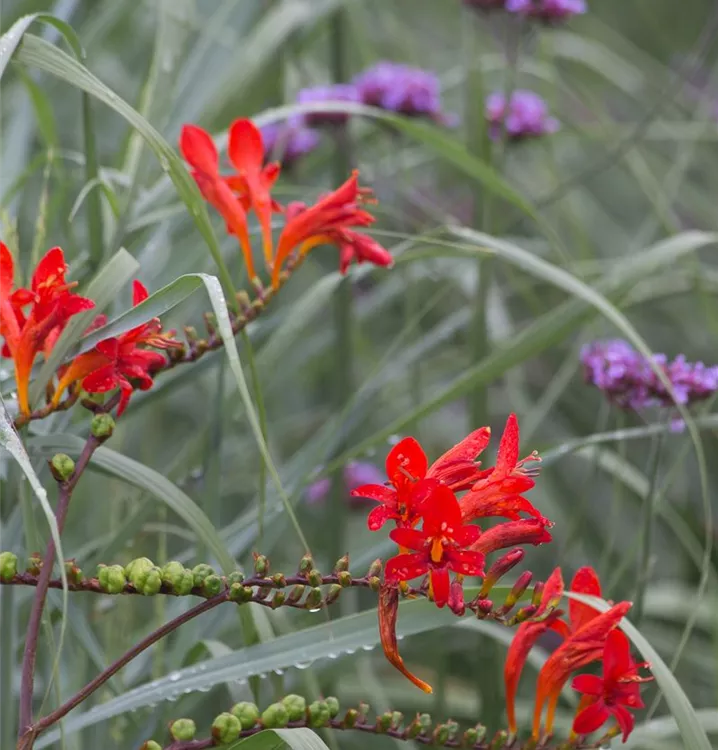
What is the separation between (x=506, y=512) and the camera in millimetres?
649

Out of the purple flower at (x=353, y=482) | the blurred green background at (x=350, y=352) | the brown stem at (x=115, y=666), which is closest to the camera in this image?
the brown stem at (x=115, y=666)

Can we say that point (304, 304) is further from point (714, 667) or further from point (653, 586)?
point (653, 586)

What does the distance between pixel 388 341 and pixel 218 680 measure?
4.95ft

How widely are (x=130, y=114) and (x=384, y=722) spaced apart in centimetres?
39

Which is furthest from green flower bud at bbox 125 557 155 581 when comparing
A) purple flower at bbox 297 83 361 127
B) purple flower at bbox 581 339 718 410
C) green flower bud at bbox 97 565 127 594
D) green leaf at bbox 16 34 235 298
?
purple flower at bbox 297 83 361 127

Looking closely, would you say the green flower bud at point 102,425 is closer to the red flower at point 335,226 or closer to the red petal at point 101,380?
the red petal at point 101,380

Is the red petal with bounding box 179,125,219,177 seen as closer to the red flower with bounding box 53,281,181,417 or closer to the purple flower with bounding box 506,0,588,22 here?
the red flower with bounding box 53,281,181,417

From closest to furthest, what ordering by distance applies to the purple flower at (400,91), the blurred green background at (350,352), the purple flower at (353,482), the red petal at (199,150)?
the red petal at (199,150) < the blurred green background at (350,352) < the purple flower at (400,91) < the purple flower at (353,482)

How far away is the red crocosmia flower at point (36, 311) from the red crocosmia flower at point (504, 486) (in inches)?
9.4

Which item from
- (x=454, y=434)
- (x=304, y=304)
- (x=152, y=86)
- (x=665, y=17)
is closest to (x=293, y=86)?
(x=152, y=86)

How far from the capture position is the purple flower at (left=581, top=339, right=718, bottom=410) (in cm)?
101

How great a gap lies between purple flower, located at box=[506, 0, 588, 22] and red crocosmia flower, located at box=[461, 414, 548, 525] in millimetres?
861

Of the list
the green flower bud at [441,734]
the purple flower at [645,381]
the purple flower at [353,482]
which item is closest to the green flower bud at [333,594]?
the green flower bud at [441,734]

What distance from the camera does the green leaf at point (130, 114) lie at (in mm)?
731
